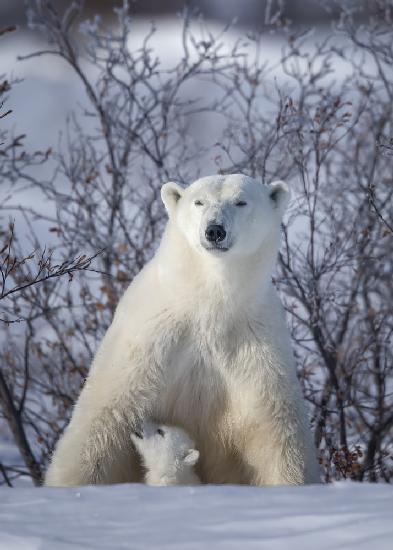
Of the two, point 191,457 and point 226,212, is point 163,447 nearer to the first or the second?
point 191,457

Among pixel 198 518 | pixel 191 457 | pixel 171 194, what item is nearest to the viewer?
pixel 198 518

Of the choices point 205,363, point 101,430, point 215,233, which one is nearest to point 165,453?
point 101,430

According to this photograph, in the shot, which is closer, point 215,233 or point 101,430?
point 215,233

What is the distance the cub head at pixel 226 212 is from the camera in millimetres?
3209

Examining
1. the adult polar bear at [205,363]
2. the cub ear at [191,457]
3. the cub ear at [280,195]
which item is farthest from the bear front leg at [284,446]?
the cub ear at [280,195]

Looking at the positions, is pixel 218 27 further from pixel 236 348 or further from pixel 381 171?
pixel 236 348

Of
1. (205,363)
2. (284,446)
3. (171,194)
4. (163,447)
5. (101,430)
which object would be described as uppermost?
(171,194)

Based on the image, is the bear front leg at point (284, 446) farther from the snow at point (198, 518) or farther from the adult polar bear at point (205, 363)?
the snow at point (198, 518)

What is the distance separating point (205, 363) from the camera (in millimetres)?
3453

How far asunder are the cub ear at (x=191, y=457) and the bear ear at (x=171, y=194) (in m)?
0.93

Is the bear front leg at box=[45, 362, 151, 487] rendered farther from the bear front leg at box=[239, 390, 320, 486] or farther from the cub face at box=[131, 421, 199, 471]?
the bear front leg at box=[239, 390, 320, 486]

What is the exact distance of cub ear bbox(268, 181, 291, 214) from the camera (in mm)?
3633

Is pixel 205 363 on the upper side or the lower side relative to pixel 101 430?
upper

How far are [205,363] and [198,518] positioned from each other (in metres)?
1.32
